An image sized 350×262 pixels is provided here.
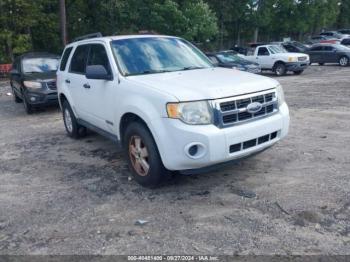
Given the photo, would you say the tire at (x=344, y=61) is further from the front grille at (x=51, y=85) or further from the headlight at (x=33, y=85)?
the headlight at (x=33, y=85)

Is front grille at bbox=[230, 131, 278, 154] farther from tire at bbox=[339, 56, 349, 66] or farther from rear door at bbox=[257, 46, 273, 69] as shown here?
tire at bbox=[339, 56, 349, 66]

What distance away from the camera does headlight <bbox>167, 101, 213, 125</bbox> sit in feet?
13.4

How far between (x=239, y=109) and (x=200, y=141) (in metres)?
0.61

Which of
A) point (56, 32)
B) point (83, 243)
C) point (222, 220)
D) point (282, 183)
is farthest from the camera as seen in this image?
point (56, 32)

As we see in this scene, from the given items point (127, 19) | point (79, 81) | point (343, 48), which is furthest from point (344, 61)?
point (79, 81)

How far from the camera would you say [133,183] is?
5.02 metres

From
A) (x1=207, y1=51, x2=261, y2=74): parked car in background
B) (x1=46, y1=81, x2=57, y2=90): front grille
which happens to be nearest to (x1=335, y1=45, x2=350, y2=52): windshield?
(x1=207, y1=51, x2=261, y2=74): parked car in background

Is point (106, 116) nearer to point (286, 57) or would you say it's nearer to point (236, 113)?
point (236, 113)

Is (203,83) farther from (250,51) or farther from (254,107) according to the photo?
(250,51)

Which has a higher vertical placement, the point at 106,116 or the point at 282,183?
the point at 106,116

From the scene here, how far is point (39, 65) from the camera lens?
37.2 ft

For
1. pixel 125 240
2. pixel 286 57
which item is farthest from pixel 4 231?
pixel 286 57

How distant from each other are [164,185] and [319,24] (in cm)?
5161

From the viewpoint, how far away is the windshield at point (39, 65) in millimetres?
11141
